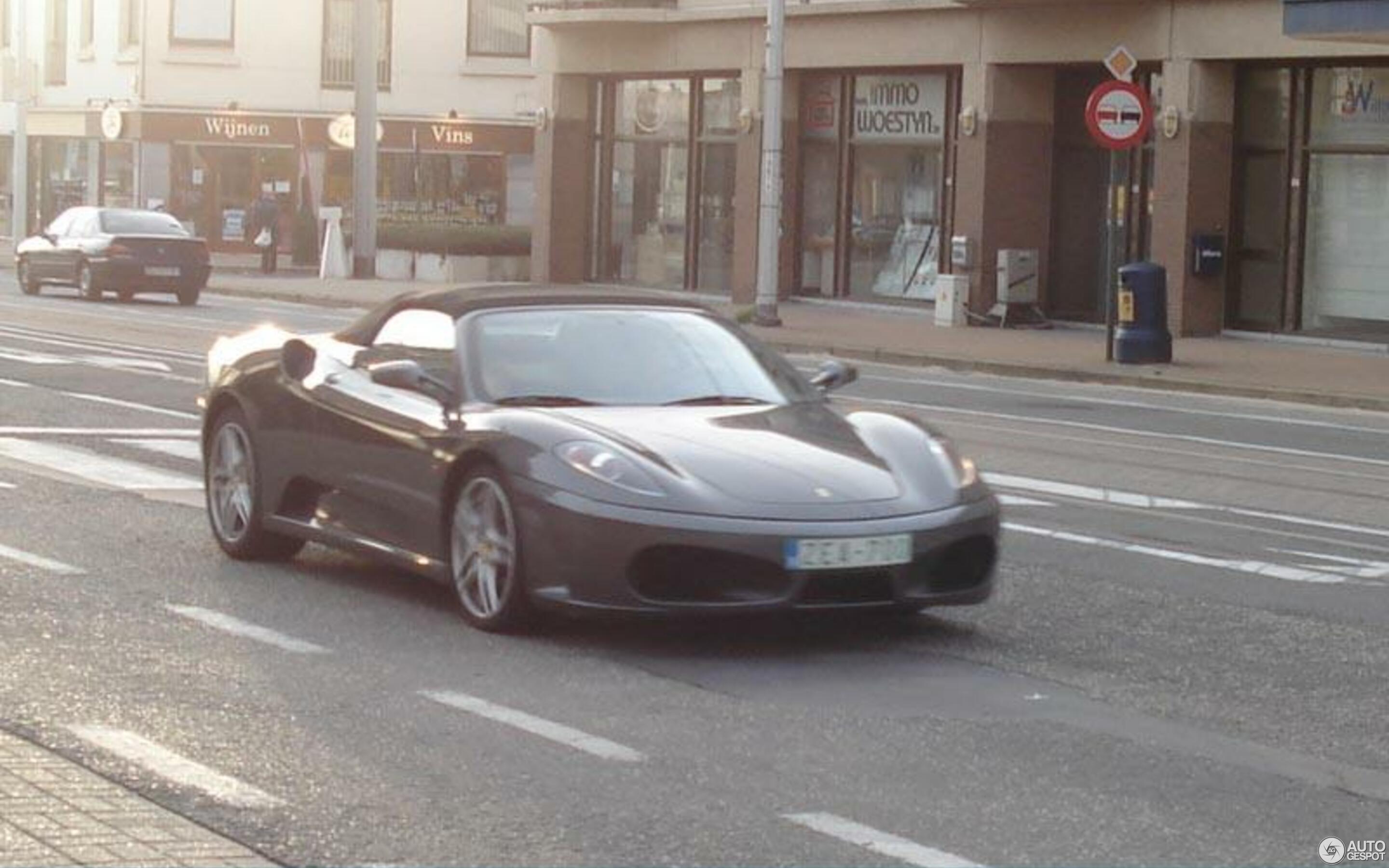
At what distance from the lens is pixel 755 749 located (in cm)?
793

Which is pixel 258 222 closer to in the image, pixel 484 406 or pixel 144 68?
pixel 144 68

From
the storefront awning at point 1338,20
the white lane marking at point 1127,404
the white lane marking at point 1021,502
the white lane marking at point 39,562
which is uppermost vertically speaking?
the storefront awning at point 1338,20

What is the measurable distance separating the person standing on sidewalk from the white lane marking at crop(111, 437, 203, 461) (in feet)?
116

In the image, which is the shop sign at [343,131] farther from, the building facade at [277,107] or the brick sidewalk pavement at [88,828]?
the brick sidewalk pavement at [88,828]

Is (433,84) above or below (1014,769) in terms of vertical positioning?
above

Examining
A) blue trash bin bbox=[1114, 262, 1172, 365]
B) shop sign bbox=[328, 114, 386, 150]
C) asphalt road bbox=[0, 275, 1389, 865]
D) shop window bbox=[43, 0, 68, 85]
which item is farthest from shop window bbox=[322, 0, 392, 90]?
asphalt road bbox=[0, 275, 1389, 865]

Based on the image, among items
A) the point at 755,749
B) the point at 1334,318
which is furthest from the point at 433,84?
the point at 755,749

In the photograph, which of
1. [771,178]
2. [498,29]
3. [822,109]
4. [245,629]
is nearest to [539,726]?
[245,629]

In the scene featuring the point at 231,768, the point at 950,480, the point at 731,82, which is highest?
the point at 731,82

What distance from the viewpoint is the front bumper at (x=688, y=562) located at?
30.6ft

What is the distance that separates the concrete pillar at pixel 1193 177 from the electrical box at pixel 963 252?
3127 millimetres

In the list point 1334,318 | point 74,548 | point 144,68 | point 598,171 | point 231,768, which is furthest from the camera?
point 144,68

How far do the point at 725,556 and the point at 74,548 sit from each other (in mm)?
3683

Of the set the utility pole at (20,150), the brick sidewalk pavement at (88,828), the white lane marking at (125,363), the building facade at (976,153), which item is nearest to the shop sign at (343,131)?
the building facade at (976,153)
